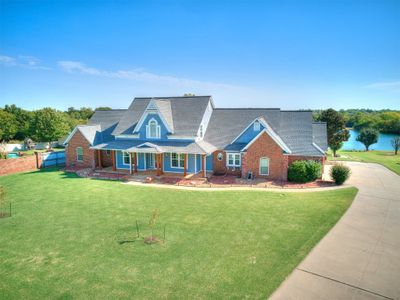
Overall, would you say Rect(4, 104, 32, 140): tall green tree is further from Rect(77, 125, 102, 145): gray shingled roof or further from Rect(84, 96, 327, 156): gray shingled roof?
Rect(84, 96, 327, 156): gray shingled roof

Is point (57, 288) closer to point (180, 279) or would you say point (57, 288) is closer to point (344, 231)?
point (180, 279)

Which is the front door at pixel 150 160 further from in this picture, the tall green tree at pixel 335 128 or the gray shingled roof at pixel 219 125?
the tall green tree at pixel 335 128

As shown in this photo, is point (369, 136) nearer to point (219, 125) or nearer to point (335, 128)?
point (335, 128)

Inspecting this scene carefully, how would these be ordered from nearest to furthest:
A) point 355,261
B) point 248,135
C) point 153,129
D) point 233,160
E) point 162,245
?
point 355,261 < point 162,245 < point 233,160 < point 248,135 < point 153,129

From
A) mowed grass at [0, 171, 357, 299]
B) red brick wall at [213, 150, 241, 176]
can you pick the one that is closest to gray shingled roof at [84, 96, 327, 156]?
red brick wall at [213, 150, 241, 176]

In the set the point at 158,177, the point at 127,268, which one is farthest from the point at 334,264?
the point at 158,177

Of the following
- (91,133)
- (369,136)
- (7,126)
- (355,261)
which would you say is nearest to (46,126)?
(7,126)
